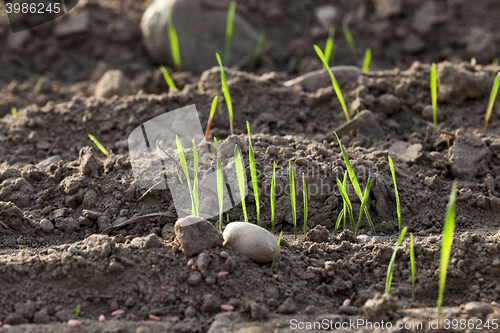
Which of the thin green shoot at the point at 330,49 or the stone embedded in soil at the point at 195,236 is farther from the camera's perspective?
the thin green shoot at the point at 330,49

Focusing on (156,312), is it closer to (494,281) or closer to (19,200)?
(19,200)

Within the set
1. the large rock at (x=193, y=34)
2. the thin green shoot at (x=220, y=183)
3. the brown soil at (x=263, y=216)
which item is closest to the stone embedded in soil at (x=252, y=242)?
the brown soil at (x=263, y=216)

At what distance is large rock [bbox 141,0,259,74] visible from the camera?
4000mm

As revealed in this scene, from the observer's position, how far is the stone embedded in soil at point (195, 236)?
1558mm

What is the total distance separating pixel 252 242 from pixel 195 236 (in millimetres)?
204

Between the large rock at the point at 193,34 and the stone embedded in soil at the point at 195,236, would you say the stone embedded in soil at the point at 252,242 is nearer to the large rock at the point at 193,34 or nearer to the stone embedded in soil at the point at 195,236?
the stone embedded in soil at the point at 195,236

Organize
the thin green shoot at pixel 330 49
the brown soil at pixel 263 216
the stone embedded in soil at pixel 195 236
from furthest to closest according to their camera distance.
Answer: the thin green shoot at pixel 330 49 → the stone embedded in soil at pixel 195 236 → the brown soil at pixel 263 216

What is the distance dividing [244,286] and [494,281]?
0.88m

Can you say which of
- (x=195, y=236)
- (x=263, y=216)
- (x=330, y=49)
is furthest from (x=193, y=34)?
(x=195, y=236)

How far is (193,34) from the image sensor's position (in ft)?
13.4

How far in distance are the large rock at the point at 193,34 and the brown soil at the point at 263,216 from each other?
41.6 inches

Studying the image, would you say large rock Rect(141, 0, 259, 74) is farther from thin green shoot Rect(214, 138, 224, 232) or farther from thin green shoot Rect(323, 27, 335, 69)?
thin green shoot Rect(214, 138, 224, 232)

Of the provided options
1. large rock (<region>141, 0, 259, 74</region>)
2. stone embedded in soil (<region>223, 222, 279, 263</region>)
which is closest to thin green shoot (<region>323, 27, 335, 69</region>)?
large rock (<region>141, 0, 259, 74</region>)

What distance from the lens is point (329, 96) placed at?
2768 millimetres
